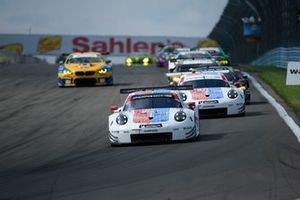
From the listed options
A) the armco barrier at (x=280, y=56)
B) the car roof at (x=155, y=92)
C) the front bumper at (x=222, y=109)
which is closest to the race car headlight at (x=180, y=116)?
the car roof at (x=155, y=92)

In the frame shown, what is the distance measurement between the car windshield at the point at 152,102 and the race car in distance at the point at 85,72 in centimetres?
1794

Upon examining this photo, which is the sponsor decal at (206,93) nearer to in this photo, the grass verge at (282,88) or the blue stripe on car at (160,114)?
→ the grass verge at (282,88)

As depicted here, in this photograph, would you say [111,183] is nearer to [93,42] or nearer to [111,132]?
[111,132]

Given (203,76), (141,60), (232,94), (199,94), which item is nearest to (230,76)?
(203,76)

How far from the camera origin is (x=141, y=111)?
1938cm

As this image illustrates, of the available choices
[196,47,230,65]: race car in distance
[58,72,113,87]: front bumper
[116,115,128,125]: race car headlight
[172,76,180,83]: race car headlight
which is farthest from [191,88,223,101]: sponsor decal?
[196,47,230,65]: race car in distance

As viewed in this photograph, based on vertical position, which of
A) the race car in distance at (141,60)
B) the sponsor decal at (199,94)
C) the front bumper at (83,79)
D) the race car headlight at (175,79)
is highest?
the sponsor decal at (199,94)

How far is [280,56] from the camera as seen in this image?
47531 millimetres

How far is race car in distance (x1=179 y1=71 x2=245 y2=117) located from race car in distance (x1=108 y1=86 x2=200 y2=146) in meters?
3.67

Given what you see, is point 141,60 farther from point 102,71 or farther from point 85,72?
point 85,72

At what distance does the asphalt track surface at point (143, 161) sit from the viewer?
12780mm

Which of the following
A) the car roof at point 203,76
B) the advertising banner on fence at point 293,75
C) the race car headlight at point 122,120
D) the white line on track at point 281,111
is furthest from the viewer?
the car roof at point 203,76

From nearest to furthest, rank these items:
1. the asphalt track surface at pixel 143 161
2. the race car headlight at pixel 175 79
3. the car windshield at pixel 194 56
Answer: the asphalt track surface at pixel 143 161, the race car headlight at pixel 175 79, the car windshield at pixel 194 56

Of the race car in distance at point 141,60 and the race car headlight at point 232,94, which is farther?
the race car in distance at point 141,60
